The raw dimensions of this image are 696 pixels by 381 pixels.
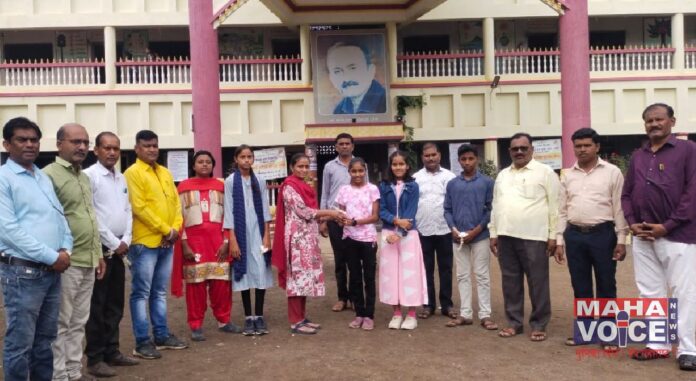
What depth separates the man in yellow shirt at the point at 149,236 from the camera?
4.75 m

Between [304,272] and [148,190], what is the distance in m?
1.56

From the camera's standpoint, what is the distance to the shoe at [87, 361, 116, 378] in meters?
4.32

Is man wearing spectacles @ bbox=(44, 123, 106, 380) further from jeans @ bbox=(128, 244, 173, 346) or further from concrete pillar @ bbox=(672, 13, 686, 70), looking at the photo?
concrete pillar @ bbox=(672, 13, 686, 70)

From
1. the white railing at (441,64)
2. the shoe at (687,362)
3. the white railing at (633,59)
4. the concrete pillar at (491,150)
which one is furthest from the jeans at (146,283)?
the white railing at (633,59)

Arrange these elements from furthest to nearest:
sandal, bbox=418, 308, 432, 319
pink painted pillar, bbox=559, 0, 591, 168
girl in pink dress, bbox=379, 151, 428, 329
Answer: pink painted pillar, bbox=559, 0, 591, 168, sandal, bbox=418, 308, 432, 319, girl in pink dress, bbox=379, 151, 428, 329

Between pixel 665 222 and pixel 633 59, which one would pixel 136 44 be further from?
pixel 665 222

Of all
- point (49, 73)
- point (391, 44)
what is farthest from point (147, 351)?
point (49, 73)

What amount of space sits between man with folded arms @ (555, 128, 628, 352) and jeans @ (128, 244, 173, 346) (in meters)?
3.40

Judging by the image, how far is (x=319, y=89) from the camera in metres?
15.0

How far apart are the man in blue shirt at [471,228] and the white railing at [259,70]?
10.4 metres

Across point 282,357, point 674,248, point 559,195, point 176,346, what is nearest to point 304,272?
point 282,357

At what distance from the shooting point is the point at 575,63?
11.0 m

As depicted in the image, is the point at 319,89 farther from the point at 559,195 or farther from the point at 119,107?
the point at 559,195

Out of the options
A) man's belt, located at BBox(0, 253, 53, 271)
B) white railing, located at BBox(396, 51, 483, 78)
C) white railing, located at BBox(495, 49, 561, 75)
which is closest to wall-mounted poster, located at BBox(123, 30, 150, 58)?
white railing, located at BBox(396, 51, 483, 78)
